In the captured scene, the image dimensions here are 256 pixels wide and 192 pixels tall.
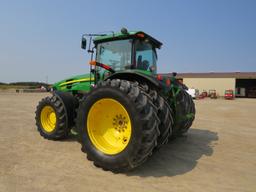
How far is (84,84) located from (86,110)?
184cm

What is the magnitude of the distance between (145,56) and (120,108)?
178 centimetres

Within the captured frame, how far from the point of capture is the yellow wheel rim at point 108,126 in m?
4.18

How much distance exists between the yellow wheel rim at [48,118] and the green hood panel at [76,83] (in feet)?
2.44

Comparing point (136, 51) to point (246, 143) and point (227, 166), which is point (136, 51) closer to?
point (227, 166)

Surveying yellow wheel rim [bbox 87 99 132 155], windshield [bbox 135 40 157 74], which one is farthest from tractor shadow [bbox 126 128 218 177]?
windshield [bbox 135 40 157 74]

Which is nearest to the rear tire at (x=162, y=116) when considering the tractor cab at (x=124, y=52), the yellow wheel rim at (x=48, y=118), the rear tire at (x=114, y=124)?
the rear tire at (x=114, y=124)

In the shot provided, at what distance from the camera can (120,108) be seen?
4.23m

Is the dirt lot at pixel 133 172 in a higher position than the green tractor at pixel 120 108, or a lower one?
lower

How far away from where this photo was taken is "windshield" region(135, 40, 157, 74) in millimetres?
5214

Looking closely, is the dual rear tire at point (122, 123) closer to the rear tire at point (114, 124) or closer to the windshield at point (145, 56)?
the rear tire at point (114, 124)

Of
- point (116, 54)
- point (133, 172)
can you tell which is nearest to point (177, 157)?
point (133, 172)

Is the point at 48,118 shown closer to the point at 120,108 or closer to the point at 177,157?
the point at 120,108

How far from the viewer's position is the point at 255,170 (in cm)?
414

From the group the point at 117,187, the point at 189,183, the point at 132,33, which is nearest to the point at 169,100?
the point at 132,33
